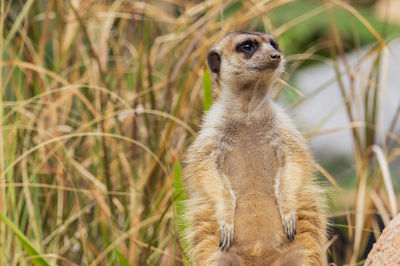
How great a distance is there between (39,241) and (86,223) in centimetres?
23

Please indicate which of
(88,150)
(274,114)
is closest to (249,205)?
(274,114)

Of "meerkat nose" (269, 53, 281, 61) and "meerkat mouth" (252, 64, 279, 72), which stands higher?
"meerkat nose" (269, 53, 281, 61)

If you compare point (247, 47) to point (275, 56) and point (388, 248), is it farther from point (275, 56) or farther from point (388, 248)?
point (388, 248)

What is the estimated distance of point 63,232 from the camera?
8.63 feet

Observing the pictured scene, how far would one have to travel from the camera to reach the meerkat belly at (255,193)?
1.50 metres

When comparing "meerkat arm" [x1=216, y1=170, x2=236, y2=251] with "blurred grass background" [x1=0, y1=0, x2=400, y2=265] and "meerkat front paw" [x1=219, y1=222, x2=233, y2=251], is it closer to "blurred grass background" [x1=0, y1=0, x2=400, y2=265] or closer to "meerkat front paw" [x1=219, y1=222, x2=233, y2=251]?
"meerkat front paw" [x1=219, y1=222, x2=233, y2=251]

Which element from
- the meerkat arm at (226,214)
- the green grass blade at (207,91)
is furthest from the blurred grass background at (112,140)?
the meerkat arm at (226,214)

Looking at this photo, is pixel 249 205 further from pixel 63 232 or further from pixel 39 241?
pixel 63 232

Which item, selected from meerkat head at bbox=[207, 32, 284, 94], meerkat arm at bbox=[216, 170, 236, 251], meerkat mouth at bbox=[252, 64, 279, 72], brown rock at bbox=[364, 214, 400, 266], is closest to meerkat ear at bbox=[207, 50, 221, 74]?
meerkat head at bbox=[207, 32, 284, 94]

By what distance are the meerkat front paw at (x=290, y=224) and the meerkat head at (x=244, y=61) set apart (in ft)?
1.02

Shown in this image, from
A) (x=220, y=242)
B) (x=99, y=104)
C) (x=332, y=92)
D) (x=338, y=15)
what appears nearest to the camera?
(x=220, y=242)

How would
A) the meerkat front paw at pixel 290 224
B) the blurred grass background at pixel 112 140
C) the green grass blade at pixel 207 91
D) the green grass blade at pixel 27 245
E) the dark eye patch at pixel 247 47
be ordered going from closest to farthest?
the meerkat front paw at pixel 290 224, the dark eye patch at pixel 247 47, the green grass blade at pixel 27 245, the green grass blade at pixel 207 91, the blurred grass background at pixel 112 140

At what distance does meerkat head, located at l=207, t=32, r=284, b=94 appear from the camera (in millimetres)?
1527

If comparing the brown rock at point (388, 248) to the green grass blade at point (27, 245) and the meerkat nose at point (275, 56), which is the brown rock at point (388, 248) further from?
the green grass blade at point (27, 245)
